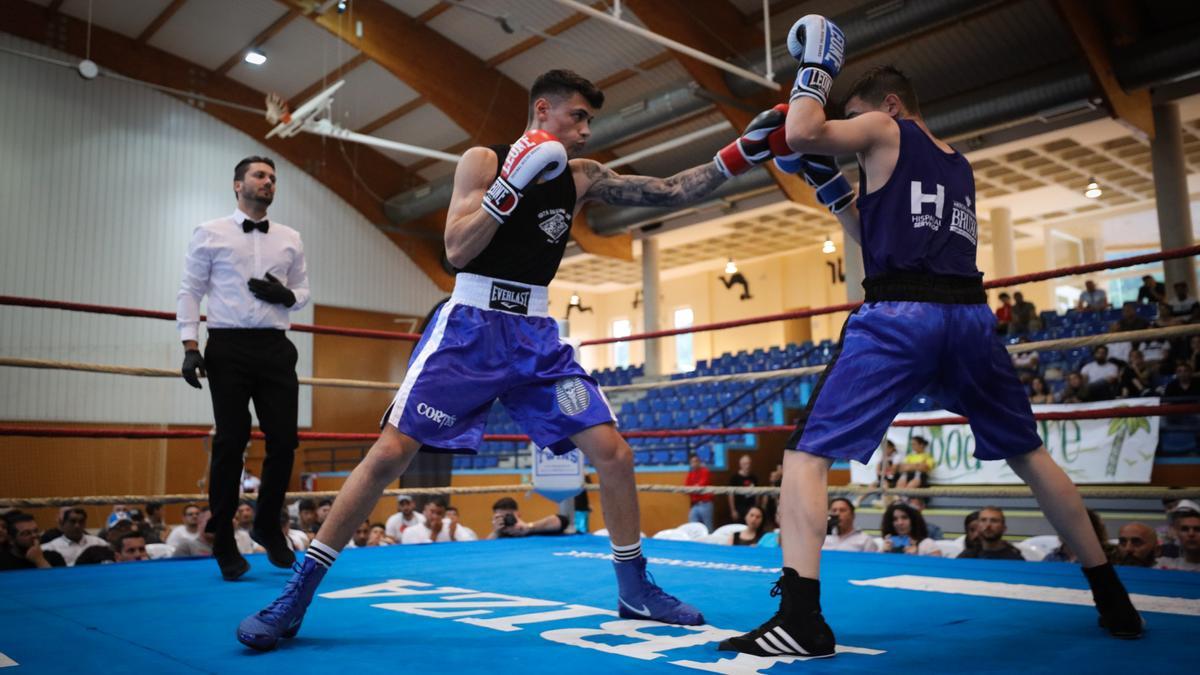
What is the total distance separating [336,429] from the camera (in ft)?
45.9

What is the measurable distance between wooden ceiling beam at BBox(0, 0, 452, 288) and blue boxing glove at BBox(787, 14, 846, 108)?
1113 centimetres

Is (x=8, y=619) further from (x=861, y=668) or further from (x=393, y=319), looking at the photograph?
(x=393, y=319)

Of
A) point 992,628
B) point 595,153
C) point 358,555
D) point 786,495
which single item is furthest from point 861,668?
point 595,153

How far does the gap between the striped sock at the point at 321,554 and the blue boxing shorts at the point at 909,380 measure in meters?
1.00

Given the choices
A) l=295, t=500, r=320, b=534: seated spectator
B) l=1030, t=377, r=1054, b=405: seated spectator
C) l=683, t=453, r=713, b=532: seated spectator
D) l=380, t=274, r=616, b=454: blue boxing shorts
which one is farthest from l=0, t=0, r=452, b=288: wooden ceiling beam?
l=380, t=274, r=616, b=454: blue boxing shorts

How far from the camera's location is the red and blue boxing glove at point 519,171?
5.93 ft

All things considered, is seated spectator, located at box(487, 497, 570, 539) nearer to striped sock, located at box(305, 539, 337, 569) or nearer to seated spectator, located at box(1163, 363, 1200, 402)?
striped sock, located at box(305, 539, 337, 569)

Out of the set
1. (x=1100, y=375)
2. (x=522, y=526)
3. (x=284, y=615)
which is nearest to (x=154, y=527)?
(x=522, y=526)

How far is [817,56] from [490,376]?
0.99 meters

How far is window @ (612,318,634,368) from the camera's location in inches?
811

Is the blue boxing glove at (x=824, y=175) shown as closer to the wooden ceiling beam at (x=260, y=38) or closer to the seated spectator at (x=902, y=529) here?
the seated spectator at (x=902, y=529)

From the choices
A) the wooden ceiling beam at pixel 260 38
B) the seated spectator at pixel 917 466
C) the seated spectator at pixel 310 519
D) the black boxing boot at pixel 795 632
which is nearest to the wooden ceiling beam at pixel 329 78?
the wooden ceiling beam at pixel 260 38

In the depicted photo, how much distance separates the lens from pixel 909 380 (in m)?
1.73

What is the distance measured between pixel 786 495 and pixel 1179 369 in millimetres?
6462
